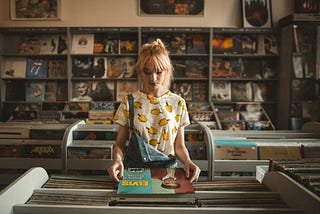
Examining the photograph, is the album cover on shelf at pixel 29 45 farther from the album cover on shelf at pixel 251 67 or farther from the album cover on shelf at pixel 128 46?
the album cover on shelf at pixel 251 67

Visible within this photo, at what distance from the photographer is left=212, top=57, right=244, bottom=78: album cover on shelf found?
166 inches

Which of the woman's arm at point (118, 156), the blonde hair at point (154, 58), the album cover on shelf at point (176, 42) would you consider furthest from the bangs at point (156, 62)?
the album cover on shelf at point (176, 42)

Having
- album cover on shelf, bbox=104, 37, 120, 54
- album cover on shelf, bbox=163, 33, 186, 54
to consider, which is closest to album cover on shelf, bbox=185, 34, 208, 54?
album cover on shelf, bbox=163, 33, 186, 54

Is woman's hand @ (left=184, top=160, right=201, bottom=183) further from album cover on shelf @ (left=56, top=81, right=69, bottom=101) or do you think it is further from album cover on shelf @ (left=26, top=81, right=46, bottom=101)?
album cover on shelf @ (left=26, top=81, right=46, bottom=101)

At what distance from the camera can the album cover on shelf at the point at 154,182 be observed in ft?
3.23

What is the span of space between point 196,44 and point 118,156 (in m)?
3.22

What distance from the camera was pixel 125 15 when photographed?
169 inches

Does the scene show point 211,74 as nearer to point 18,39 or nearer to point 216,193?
point 18,39

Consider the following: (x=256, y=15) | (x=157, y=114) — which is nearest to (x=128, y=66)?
(x=256, y=15)

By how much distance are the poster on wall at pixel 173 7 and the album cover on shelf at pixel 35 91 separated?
1881mm

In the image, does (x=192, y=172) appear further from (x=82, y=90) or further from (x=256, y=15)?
(x=256, y=15)

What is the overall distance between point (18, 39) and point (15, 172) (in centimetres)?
266

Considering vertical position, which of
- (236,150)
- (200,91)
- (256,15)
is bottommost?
(236,150)

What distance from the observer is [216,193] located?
99cm
